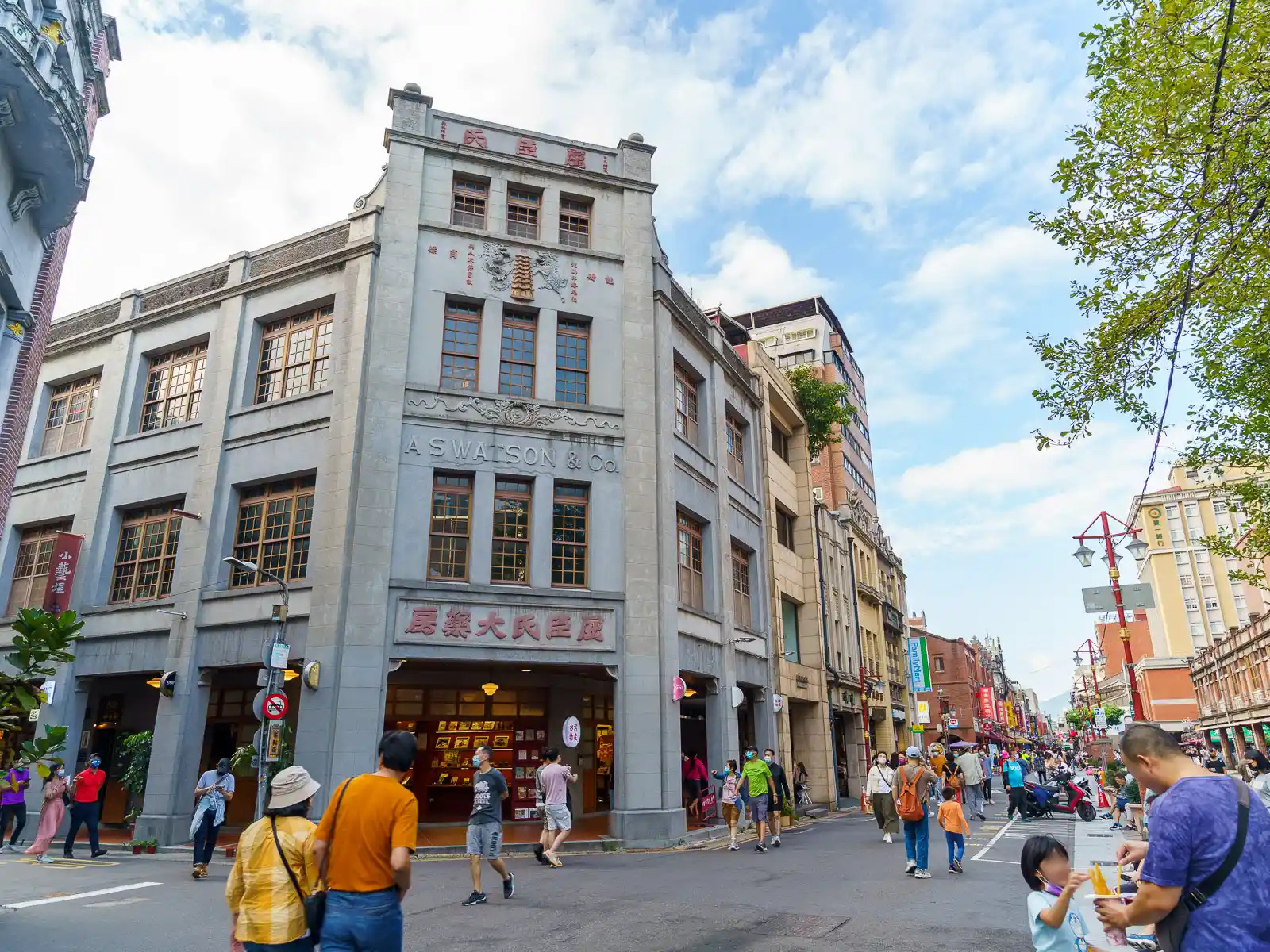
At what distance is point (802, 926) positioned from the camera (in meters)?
8.62

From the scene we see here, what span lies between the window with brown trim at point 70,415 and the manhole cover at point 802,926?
22.0m

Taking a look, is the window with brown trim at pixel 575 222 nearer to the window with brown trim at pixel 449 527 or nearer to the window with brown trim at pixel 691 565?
the window with brown trim at pixel 449 527

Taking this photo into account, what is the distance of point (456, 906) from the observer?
1003cm

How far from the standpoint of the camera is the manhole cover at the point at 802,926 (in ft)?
27.1

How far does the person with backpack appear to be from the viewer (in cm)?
1166

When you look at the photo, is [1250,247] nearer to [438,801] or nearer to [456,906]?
[456,906]

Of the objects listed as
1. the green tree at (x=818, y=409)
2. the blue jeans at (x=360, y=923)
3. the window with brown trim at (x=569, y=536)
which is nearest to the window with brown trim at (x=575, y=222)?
the window with brown trim at (x=569, y=536)

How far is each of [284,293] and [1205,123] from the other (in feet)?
61.2

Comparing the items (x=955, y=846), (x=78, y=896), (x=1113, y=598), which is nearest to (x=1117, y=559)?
(x=1113, y=598)

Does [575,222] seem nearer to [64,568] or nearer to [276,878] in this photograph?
[64,568]

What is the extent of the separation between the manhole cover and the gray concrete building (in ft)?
27.2

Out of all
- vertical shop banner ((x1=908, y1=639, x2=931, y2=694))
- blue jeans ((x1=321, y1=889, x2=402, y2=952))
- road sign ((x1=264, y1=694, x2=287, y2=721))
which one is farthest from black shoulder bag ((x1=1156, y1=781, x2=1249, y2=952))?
vertical shop banner ((x1=908, y1=639, x2=931, y2=694))

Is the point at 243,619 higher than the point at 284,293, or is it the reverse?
the point at 284,293

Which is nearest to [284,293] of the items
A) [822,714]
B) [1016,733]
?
[822,714]
